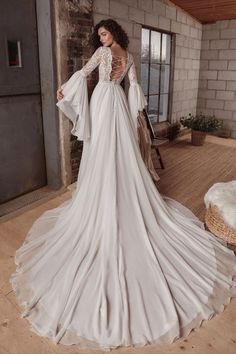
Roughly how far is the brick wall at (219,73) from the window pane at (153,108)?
148 cm

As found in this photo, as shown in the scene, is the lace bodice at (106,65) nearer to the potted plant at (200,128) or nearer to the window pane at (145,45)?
the window pane at (145,45)

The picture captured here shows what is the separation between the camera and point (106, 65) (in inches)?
76.4

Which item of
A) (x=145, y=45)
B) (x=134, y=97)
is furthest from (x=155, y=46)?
(x=134, y=97)

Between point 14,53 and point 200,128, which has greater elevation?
point 14,53

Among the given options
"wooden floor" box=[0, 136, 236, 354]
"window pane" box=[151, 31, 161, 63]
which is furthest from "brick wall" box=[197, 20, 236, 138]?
"window pane" box=[151, 31, 161, 63]

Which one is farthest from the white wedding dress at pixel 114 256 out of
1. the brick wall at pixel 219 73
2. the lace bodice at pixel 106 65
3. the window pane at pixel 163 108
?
the brick wall at pixel 219 73

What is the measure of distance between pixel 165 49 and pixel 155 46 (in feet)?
1.12

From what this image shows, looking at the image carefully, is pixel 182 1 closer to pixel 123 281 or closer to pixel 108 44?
pixel 108 44

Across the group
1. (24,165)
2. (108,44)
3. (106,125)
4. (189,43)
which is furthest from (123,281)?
(189,43)

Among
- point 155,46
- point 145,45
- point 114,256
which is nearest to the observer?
point 114,256

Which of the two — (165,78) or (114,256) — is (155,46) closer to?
(165,78)

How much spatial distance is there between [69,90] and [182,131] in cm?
396

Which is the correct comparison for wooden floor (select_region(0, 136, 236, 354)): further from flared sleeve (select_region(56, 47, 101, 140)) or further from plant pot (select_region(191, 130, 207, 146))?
flared sleeve (select_region(56, 47, 101, 140))

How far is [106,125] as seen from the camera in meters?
1.96
